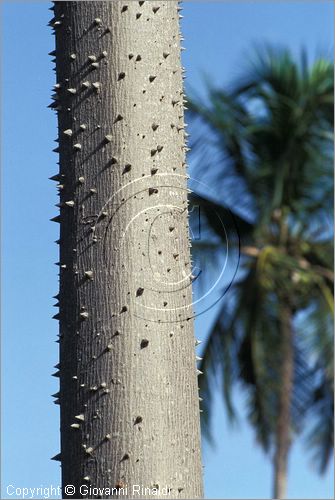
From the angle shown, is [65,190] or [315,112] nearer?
[65,190]

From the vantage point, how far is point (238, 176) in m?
17.1

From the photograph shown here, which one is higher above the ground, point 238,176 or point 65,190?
point 238,176

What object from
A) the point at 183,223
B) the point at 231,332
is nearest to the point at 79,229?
the point at 183,223

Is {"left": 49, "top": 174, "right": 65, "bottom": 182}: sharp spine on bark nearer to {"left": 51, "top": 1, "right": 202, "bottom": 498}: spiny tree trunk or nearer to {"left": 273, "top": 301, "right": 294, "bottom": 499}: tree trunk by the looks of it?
{"left": 51, "top": 1, "right": 202, "bottom": 498}: spiny tree trunk

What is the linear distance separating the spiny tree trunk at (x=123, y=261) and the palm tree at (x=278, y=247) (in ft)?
42.3

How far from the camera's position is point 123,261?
2.45m

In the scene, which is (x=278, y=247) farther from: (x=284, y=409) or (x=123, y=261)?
(x=123, y=261)

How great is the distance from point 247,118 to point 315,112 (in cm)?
108

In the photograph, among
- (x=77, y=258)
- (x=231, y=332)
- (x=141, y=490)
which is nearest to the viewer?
(x=141, y=490)

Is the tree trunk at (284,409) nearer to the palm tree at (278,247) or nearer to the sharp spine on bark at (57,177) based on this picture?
the palm tree at (278,247)

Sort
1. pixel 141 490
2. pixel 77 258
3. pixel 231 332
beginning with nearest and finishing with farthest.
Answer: pixel 141 490, pixel 77 258, pixel 231 332

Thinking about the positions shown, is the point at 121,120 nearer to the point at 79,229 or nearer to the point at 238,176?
the point at 79,229

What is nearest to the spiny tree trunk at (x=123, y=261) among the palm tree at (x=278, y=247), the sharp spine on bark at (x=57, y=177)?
the sharp spine on bark at (x=57, y=177)

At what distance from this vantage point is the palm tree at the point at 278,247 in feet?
53.1
